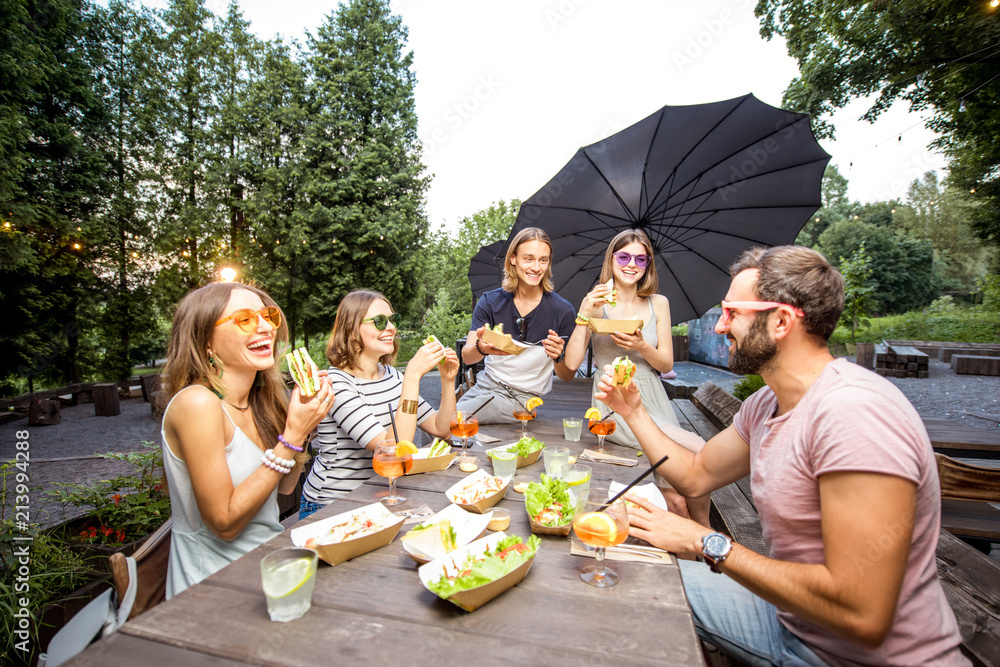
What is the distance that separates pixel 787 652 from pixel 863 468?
80 centimetres

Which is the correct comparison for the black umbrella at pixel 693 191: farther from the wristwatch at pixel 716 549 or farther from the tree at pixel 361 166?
the tree at pixel 361 166

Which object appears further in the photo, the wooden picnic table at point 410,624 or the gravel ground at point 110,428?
the gravel ground at point 110,428

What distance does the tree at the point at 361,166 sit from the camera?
1770 centimetres

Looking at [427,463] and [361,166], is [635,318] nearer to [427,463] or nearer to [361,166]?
[427,463]

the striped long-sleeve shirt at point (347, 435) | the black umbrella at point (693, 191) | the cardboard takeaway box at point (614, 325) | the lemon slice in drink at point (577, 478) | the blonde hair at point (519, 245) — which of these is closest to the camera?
the lemon slice in drink at point (577, 478)

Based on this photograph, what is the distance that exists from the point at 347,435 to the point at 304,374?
2.58 feet

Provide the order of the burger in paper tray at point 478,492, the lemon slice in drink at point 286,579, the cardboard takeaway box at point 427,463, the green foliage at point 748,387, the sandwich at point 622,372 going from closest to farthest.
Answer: the lemon slice in drink at point 286,579 < the burger in paper tray at point 478,492 < the sandwich at point 622,372 < the cardboard takeaway box at point 427,463 < the green foliage at point 748,387

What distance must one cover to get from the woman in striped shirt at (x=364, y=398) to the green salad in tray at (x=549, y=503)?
0.93 meters

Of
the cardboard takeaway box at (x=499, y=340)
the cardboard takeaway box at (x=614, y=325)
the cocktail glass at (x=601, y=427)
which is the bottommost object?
the cocktail glass at (x=601, y=427)

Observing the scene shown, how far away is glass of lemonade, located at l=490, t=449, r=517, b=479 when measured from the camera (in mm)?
2152

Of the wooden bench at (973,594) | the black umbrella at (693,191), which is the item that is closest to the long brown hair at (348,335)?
the black umbrella at (693,191)

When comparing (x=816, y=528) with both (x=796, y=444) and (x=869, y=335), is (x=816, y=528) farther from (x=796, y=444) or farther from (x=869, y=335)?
(x=869, y=335)

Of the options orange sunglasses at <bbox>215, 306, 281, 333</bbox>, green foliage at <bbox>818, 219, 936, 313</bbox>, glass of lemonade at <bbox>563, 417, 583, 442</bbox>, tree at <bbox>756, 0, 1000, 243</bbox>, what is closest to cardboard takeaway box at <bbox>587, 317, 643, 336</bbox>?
glass of lemonade at <bbox>563, 417, 583, 442</bbox>

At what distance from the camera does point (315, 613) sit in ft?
4.16
